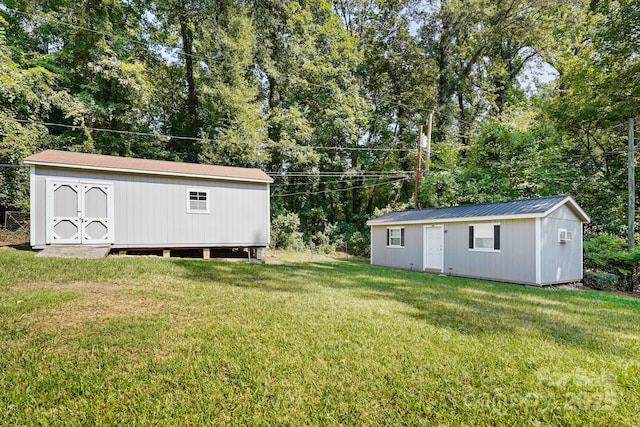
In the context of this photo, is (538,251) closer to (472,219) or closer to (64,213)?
(472,219)

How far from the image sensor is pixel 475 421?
2141mm

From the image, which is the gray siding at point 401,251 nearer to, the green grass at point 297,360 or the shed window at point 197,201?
the green grass at point 297,360

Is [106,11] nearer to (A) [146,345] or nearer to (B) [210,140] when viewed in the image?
(B) [210,140]

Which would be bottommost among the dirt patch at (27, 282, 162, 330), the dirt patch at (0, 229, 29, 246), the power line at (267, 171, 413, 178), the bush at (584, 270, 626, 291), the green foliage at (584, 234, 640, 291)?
the bush at (584, 270, 626, 291)

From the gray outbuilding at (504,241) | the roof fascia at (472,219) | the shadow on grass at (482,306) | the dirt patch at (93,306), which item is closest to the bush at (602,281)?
the gray outbuilding at (504,241)

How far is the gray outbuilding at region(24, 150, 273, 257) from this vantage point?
28.1 ft

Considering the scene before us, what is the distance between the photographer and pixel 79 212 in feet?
29.1

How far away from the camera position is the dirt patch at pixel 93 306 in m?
3.62

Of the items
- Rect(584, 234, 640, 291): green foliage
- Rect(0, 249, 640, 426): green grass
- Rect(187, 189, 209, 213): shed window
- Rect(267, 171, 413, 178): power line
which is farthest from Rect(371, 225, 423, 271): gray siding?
Rect(187, 189, 209, 213): shed window

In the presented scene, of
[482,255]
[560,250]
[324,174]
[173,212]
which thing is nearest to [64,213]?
[173,212]

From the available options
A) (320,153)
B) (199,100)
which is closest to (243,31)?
(199,100)

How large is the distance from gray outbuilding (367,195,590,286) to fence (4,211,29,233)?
1592cm

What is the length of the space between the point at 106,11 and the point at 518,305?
20.5m

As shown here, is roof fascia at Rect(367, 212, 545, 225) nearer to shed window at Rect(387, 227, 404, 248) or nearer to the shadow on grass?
shed window at Rect(387, 227, 404, 248)
